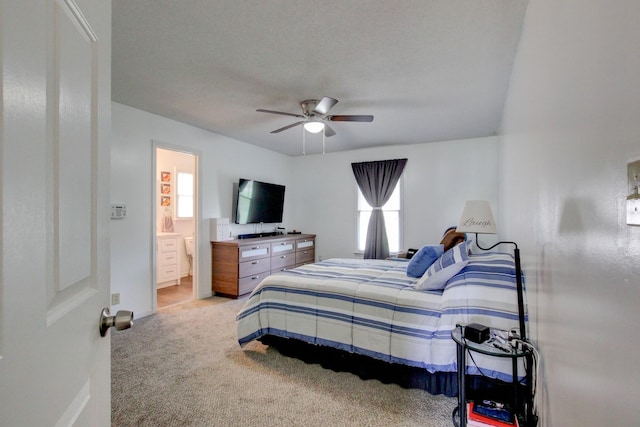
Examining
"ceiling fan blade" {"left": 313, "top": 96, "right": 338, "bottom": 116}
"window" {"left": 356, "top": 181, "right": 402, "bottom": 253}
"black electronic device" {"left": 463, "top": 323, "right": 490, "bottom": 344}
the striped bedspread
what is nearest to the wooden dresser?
the striped bedspread

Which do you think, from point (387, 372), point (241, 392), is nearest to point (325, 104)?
point (387, 372)

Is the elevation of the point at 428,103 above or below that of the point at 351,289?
above

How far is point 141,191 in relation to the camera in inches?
147

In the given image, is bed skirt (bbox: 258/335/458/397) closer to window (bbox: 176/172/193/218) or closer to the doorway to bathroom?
the doorway to bathroom

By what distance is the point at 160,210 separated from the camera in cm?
565

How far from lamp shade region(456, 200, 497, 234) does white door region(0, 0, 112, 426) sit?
7.63 feet

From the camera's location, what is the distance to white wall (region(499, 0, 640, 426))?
0.67 m

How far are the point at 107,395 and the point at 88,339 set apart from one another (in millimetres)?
250

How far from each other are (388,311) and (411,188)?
11.6 feet

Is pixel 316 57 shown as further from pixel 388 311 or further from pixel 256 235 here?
pixel 256 235

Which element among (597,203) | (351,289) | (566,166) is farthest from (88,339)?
(351,289)

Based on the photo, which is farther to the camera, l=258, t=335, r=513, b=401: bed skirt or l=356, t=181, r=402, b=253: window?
l=356, t=181, r=402, b=253: window

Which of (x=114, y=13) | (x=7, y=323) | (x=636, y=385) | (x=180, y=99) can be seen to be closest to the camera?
(x=7, y=323)

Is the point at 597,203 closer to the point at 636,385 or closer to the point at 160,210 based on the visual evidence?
the point at 636,385
